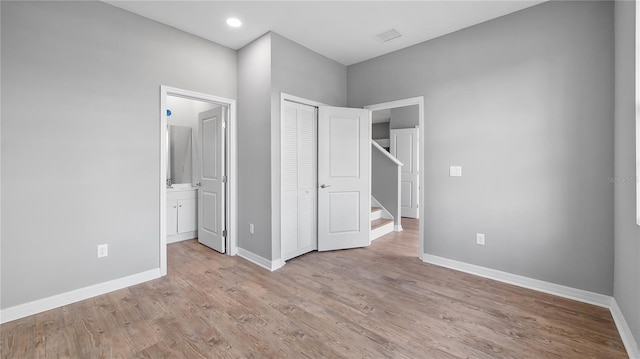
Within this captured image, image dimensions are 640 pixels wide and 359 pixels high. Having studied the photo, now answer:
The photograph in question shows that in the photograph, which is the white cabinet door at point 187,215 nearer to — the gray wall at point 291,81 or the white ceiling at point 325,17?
the gray wall at point 291,81

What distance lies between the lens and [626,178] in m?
1.96

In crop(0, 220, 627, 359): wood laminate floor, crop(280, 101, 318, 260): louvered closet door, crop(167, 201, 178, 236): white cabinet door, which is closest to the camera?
crop(0, 220, 627, 359): wood laminate floor

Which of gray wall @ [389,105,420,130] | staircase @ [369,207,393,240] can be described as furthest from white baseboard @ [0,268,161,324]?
gray wall @ [389,105,420,130]

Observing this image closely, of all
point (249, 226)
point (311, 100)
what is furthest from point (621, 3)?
point (249, 226)

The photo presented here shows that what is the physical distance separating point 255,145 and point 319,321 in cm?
211

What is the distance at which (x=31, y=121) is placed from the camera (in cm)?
223

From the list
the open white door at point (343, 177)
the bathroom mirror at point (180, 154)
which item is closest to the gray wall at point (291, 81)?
the open white door at point (343, 177)

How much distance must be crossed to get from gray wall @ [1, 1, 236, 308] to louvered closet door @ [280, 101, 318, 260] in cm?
131

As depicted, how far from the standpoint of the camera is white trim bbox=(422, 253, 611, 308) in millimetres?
2400

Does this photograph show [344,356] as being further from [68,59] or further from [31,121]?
[68,59]

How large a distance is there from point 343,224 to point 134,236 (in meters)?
2.47

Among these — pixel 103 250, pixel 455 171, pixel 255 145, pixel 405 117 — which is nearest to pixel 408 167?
pixel 405 117

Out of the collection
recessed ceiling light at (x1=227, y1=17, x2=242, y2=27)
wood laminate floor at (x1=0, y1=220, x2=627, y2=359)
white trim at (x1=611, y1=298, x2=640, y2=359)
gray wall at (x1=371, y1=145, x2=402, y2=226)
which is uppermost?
recessed ceiling light at (x1=227, y1=17, x2=242, y2=27)

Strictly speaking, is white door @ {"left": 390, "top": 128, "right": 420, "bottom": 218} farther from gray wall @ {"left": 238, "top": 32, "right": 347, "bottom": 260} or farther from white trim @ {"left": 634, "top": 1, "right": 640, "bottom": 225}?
white trim @ {"left": 634, "top": 1, "right": 640, "bottom": 225}
